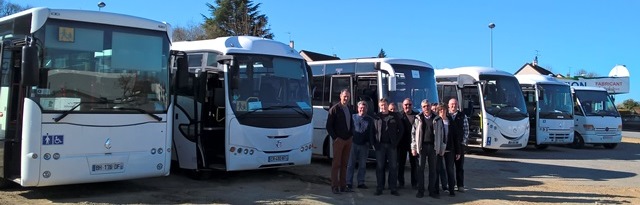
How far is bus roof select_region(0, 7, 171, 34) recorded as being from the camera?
25.6 ft

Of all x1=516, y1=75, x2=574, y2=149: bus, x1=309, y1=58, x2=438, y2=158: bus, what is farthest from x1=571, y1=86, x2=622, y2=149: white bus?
x1=309, y1=58, x2=438, y2=158: bus

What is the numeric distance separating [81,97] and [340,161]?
168 inches

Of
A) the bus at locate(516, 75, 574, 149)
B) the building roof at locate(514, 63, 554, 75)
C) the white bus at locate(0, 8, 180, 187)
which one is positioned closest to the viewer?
the white bus at locate(0, 8, 180, 187)

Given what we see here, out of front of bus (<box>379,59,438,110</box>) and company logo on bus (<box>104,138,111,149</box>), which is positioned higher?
front of bus (<box>379,59,438,110</box>)

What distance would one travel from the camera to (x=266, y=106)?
Answer: 1045cm

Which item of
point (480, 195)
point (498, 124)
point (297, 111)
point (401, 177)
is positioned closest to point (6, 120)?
point (297, 111)

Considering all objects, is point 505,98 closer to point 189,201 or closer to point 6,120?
point 189,201

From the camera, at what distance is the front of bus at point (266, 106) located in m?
10.1

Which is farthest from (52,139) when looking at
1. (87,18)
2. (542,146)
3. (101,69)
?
(542,146)

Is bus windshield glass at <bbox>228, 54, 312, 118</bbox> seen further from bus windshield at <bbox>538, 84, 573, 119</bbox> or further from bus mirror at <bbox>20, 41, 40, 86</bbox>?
bus windshield at <bbox>538, 84, 573, 119</bbox>

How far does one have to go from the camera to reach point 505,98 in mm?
17344

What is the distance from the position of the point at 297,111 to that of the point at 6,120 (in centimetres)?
499

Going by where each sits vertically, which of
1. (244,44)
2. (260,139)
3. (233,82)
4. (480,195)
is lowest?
(480,195)

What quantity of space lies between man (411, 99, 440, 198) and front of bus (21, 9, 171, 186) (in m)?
4.13
